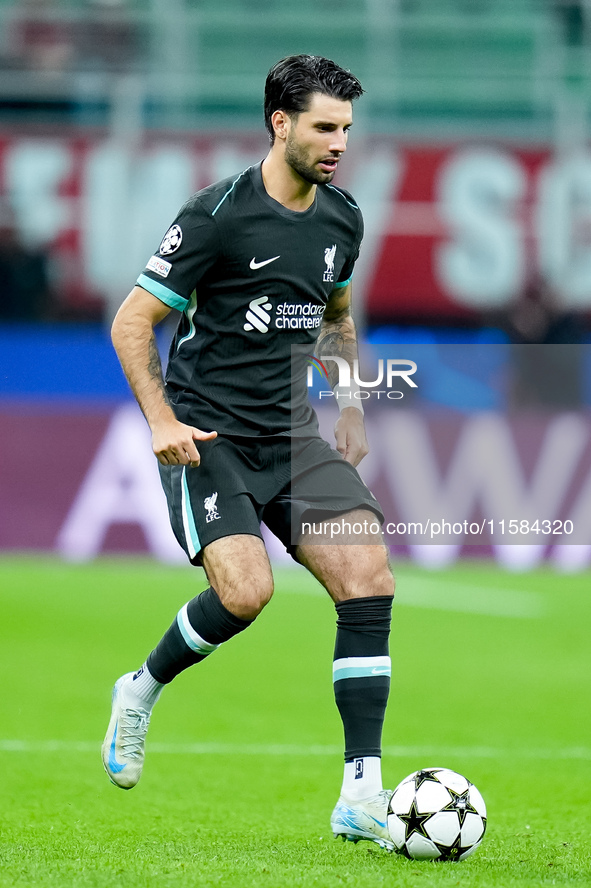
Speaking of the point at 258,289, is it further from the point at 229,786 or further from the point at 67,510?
the point at 67,510

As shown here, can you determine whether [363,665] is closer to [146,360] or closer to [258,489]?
[258,489]

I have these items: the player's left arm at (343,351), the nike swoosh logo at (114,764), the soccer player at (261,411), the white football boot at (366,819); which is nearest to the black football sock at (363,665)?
the soccer player at (261,411)

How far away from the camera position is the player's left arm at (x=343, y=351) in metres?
4.64

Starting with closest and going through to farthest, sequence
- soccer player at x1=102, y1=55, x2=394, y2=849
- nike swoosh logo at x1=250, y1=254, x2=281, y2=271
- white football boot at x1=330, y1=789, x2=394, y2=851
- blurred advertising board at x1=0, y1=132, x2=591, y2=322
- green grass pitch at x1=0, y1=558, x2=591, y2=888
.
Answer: green grass pitch at x1=0, y1=558, x2=591, y2=888 → white football boot at x1=330, y1=789, x2=394, y2=851 → soccer player at x1=102, y1=55, x2=394, y2=849 → nike swoosh logo at x1=250, y1=254, x2=281, y2=271 → blurred advertising board at x1=0, y1=132, x2=591, y2=322

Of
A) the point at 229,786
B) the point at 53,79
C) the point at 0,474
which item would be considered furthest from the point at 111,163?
the point at 229,786

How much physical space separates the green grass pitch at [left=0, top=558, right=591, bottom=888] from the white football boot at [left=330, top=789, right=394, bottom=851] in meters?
0.05

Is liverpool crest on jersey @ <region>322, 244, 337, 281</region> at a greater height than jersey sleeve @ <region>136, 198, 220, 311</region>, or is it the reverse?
jersey sleeve @ <region>136, 198, 220, 311</region>

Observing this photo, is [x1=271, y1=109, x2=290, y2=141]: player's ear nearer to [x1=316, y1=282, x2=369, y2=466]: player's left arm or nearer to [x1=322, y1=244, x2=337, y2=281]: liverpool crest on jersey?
[x1=322, y1=244, x2=337, y2=281]: liverpool crest on jersey

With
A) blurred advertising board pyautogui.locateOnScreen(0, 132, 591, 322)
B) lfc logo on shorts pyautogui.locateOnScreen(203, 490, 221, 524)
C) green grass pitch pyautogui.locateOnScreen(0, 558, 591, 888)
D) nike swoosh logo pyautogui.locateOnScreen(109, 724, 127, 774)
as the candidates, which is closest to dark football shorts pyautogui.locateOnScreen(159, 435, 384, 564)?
lfc logo on shorts pyautogui.locateOnScreen(203, 490, 221, 524)

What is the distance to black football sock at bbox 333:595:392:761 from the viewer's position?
4.14m

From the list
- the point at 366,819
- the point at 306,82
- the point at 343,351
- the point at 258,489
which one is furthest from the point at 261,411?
the point at 366,819

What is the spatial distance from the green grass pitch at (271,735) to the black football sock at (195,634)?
496 mm

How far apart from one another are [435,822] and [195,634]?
912mm

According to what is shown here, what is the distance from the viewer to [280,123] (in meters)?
4.26
